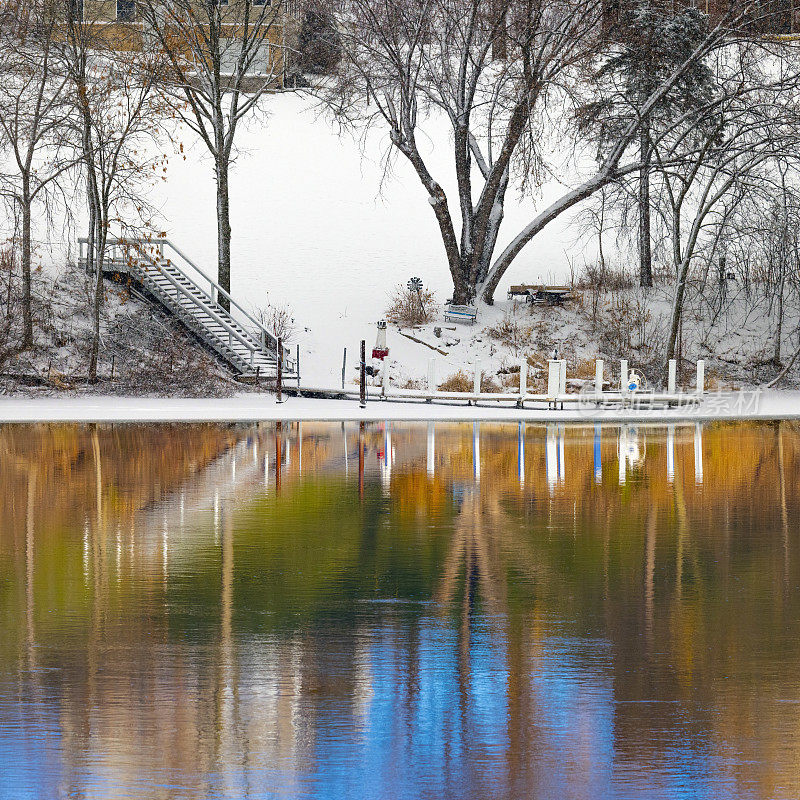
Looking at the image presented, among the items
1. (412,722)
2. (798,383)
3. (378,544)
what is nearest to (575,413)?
(798,383)

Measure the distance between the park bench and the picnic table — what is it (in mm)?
2588

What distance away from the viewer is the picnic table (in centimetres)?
4294

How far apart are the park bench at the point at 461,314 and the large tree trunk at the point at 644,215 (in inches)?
255

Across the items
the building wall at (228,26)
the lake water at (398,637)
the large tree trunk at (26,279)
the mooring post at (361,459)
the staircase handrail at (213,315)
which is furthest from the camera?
the building wall at (228,26)

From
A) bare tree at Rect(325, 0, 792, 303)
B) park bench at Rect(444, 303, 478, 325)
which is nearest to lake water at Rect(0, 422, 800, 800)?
park bench at Rect(444, 303, 478, 325)

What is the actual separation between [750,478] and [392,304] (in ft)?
89.7

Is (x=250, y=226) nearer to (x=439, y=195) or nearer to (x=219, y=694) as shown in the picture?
(x=439, y=195)

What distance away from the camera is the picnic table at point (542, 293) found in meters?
42.9

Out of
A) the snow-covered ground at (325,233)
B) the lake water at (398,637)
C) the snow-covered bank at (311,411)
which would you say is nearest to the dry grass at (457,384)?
the snow-covered ground at (325,233)

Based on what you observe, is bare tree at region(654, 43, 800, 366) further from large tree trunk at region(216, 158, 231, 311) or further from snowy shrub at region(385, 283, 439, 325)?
large tree trunk at region(216, 158, 231, 311)

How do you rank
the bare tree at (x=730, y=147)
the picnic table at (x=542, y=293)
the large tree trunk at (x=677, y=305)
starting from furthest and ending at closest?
the picnic table at (x=542, y=293) < the large tree trunk at (x=677, y=305) < the bare tree at (x=730, y=147)

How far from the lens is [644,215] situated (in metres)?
43.5

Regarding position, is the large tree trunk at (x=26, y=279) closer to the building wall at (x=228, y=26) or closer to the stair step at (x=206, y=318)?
the stair step at (x=206, y=318)

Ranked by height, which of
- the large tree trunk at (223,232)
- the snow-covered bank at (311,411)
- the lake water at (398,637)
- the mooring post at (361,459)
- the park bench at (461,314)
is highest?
the large tree trunk at (223,232)
